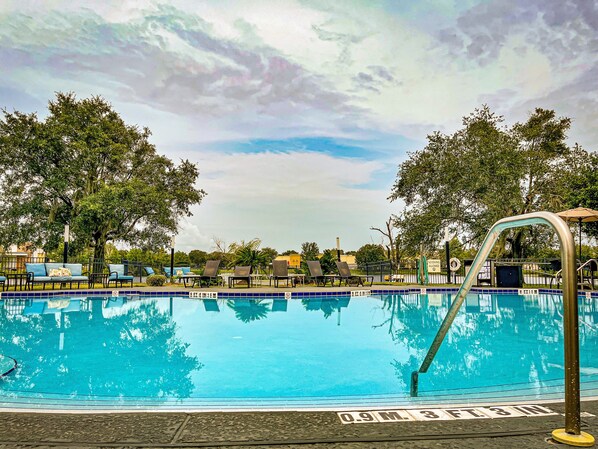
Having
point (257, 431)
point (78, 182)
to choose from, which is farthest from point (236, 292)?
point (78, 182)

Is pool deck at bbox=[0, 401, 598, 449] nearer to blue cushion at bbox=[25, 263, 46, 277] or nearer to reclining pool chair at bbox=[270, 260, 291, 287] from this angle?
blue cushion at bbox=[25, 263, 46, 277]

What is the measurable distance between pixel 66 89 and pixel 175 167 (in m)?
6.32

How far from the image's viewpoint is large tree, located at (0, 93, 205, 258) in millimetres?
18500

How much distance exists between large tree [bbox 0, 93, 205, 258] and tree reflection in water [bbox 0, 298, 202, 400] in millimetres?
11030

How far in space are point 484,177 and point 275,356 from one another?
50.3ft

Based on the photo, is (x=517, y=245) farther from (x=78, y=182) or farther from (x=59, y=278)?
(x=78, y=182)

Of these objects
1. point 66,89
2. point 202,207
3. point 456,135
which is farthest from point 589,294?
point 66,89

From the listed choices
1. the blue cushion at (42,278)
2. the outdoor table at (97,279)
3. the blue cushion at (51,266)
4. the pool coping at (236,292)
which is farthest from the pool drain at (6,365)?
the outdoor table at (97,279)

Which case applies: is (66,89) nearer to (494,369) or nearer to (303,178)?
(303,178)

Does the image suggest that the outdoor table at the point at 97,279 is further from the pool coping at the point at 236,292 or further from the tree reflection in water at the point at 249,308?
the tree reflection in water at the point at 249,308

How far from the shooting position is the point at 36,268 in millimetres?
12766

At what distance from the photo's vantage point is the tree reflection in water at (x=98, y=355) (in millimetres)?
3811

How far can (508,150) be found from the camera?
1756 centimetres

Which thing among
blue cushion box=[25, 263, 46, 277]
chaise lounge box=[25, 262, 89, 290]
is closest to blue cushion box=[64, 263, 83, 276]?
chaise lounge box=[25, 262, 89, 290]
